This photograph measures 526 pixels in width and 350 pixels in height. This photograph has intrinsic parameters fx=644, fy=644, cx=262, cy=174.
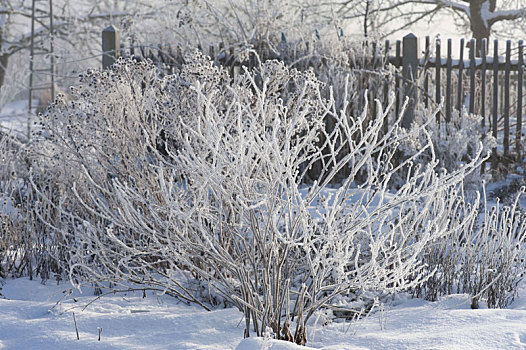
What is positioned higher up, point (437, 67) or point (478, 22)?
point (478, 22)

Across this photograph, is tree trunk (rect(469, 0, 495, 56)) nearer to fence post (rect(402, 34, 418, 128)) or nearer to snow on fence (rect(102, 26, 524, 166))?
snow on fence (rect(102, 26, 524, 166))

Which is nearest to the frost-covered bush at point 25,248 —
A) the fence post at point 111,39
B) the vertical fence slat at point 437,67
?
the fence post at point 111,39

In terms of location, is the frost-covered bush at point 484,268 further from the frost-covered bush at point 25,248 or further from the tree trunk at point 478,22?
the tree trunk at point 478,22

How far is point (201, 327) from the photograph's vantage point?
10.1 ft

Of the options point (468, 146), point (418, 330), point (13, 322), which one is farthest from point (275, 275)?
point (468, 146)

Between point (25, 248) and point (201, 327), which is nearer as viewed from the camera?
point (201, 327)

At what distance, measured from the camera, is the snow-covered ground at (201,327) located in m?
2.79

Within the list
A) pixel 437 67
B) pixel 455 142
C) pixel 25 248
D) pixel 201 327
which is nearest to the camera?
pixel 201 327

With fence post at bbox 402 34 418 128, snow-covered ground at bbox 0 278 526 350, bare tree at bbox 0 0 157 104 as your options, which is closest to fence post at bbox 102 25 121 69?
fence post at bbox 402 34 418 128

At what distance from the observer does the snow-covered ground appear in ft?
9.17

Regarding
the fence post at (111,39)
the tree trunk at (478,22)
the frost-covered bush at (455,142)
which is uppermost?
the tree trunk at (478,22)

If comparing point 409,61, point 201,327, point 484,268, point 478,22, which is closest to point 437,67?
point 409,61

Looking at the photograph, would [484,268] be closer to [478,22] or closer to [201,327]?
[201,327]

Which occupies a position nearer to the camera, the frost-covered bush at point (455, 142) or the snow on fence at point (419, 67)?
the frost-covered bush at point (455, 142)
